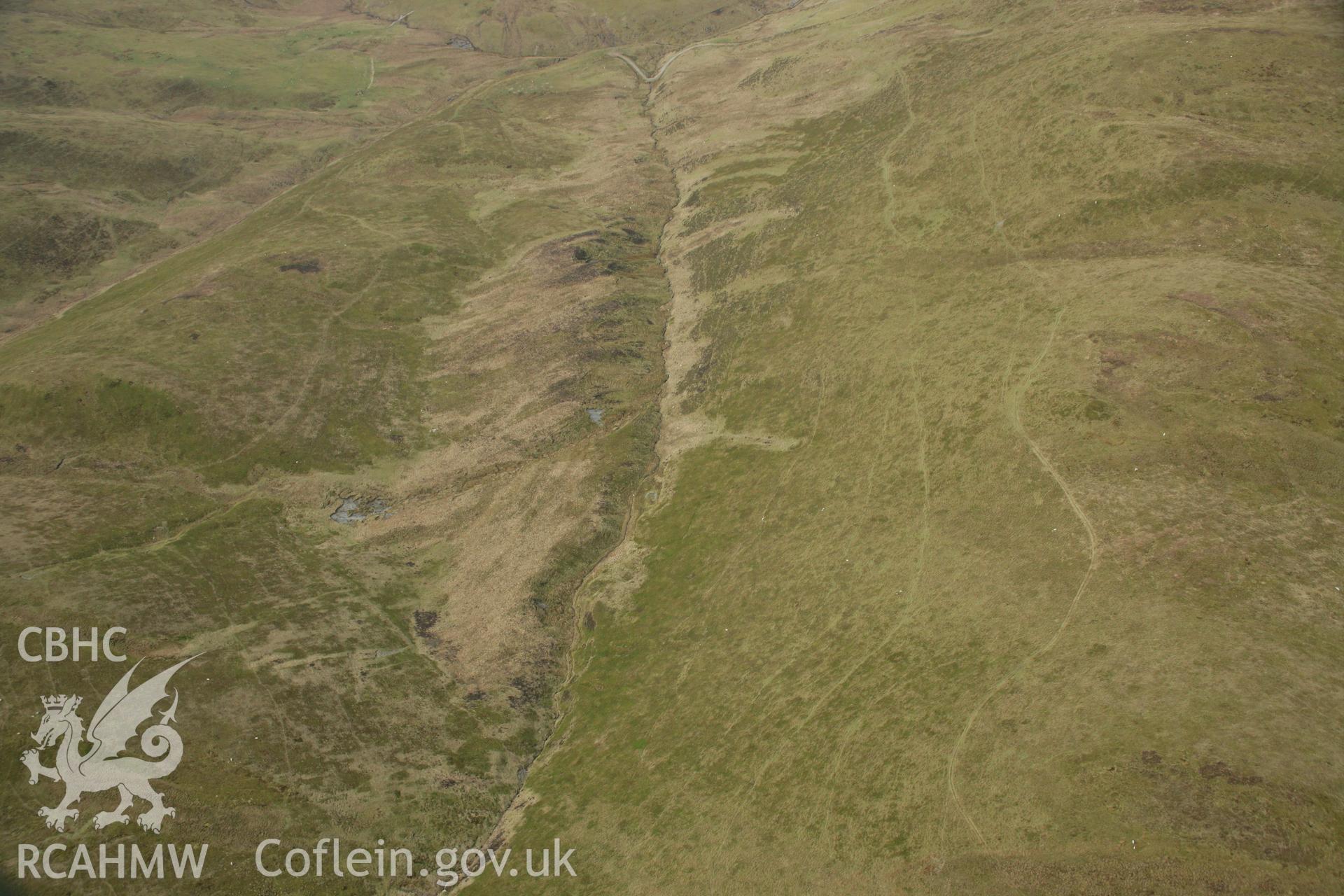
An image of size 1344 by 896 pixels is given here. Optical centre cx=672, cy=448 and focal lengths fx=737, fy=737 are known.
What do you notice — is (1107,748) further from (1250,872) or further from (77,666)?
(77,666)

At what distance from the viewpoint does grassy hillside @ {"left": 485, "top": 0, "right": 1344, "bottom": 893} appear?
143ft

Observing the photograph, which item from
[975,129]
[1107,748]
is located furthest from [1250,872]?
[975,129]

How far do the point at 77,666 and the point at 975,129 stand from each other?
12101 centimetres

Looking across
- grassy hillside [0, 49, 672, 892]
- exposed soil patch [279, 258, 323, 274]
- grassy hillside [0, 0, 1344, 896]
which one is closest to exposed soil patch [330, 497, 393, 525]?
grassy hillside [0, 49, 672, 892]

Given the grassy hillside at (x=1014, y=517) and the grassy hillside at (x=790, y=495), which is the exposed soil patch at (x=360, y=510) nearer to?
the grassy hillside at (x=790, y=495)

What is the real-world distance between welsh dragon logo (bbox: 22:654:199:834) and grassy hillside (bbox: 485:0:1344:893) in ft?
88.5

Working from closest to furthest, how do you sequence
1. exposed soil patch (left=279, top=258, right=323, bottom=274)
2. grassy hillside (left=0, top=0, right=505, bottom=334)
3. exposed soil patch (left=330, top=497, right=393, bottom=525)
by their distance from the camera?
exposed soil patch (left=330, top=497, right=393, bottom=525) < exposed soil patch (left=279, top=258, right=323, bottom=274) < grassy hillside (left=0, top=0, right=505, bottom=334)

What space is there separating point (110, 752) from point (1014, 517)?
7295 centimetres

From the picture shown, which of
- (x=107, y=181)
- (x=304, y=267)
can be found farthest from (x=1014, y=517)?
(x=107, y=181)

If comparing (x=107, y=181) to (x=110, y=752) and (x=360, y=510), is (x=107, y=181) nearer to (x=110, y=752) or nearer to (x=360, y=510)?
(x=360, y=510)

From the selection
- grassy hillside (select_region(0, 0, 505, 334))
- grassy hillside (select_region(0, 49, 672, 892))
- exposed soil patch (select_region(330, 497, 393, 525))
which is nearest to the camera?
grassy hillside (select_region(0, 49, 672, 892))

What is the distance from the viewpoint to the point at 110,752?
180ft

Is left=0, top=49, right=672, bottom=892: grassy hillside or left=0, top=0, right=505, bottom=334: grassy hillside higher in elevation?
left=0, top=0, right=505, bottom=334: grassy hillside

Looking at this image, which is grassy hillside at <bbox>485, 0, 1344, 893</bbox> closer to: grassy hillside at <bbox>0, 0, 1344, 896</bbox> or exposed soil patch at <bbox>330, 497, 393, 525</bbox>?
grassy hillside at <bbox>0, 0, 1344, 896</bbox>
